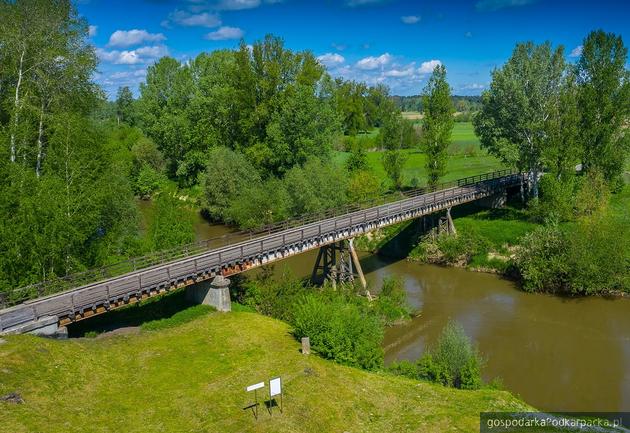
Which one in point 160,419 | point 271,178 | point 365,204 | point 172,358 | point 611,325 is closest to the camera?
point 160,419

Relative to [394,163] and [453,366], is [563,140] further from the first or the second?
[453,366]

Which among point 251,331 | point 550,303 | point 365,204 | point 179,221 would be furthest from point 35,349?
point 365,204

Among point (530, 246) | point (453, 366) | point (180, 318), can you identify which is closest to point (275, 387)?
point (453, 366)

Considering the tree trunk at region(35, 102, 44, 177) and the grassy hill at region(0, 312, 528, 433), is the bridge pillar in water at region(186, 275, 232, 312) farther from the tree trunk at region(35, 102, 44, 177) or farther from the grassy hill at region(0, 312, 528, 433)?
the tree trunk at region(35, 102, 44, 177)

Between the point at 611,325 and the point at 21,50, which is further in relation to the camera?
the point at 611,325

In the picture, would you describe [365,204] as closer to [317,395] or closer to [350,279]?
[350,279]


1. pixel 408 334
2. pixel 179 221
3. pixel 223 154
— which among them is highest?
pixel 223 154

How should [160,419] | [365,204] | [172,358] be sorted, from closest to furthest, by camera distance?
[160,419]
[172,358]
[365,204]

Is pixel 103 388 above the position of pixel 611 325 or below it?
above
